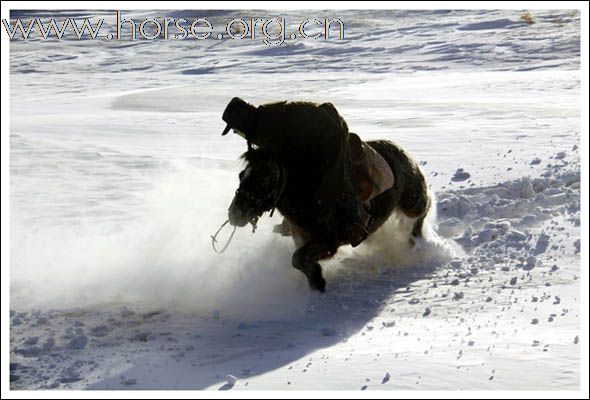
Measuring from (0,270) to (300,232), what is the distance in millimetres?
2057

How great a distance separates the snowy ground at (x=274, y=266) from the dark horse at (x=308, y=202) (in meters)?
0.24

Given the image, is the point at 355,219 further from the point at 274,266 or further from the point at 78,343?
the point at 78,343

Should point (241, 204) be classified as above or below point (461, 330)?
above

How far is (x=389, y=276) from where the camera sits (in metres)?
6.23

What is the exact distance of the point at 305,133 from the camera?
523 centimetres

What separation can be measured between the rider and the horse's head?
0.10 metres

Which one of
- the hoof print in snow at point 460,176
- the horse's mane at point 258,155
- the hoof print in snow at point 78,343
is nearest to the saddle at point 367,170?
the horse's mane at point 258,155

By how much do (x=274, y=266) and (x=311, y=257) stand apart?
398mm

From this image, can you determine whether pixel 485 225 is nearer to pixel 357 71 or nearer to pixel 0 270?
pixel 0 270

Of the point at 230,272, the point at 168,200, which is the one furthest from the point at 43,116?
the point at 230,272

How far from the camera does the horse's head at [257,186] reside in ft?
16.6

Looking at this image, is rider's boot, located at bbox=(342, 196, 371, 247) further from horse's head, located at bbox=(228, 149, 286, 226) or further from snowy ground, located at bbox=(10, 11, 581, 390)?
horse's head, located at bbox=(228, 149, 286, 226)

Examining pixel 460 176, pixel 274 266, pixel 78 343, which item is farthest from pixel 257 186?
pixel 460 176

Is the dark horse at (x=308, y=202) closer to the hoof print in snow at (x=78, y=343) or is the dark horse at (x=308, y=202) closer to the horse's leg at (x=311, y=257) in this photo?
the horse's leg at (x=311, y=257)
